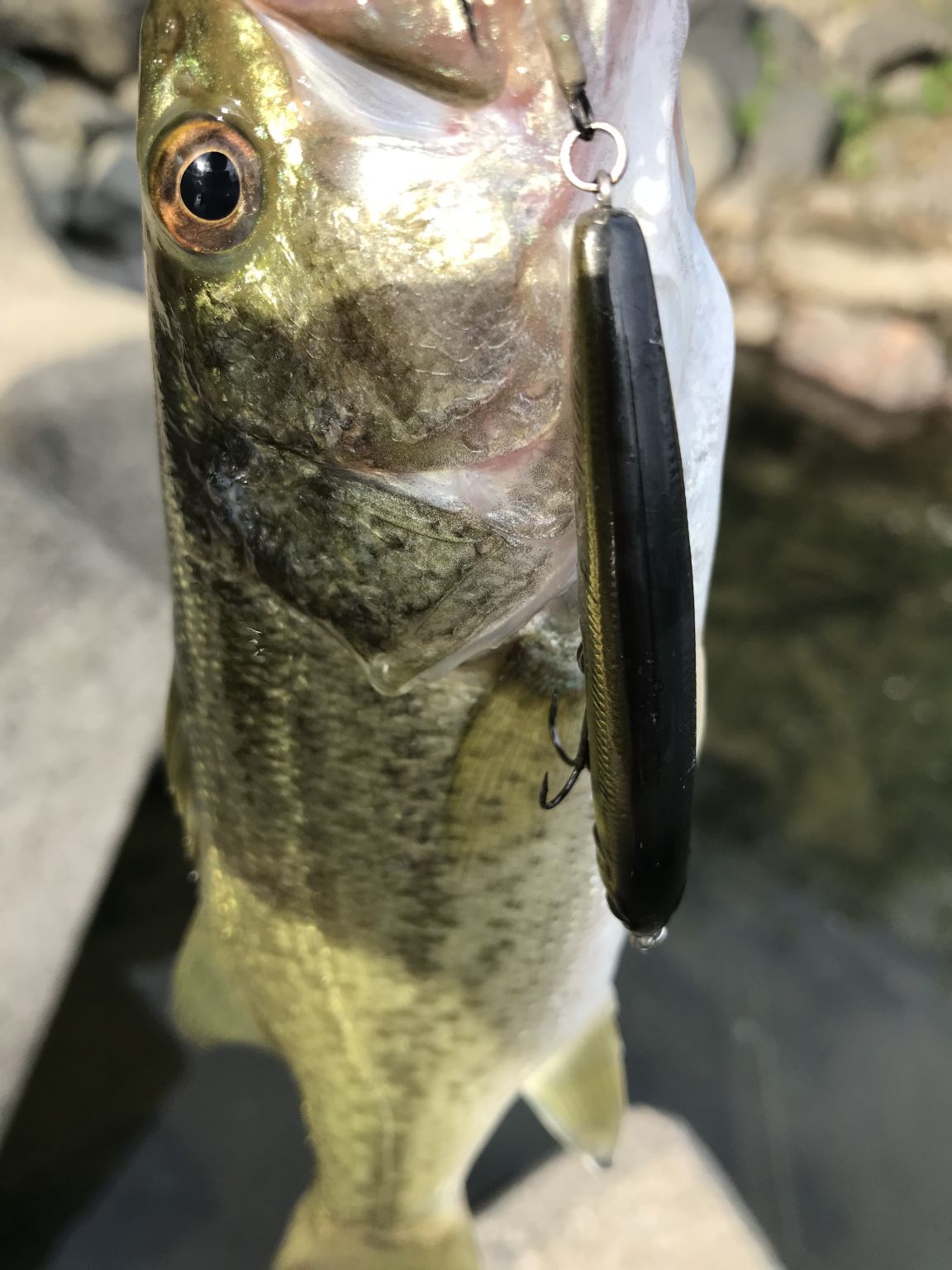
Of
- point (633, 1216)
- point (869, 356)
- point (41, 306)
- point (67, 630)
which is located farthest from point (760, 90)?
point (633, 1216)

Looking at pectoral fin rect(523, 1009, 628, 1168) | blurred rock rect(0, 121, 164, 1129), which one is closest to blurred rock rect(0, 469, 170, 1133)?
blurred rock rect(0, 121, 164, 1129)

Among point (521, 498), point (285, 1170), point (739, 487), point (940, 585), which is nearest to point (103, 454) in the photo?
point (285, 1170)

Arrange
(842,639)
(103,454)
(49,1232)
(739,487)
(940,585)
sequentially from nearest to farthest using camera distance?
(49,1232)
(103,454)
(842,639)
(940,585)
(739,487)

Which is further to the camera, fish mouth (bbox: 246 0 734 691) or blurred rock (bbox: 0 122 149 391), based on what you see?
blurred rock (bbox: 0 122 149 391)

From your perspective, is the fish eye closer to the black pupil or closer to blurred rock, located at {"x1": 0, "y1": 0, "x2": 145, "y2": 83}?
the black pupil

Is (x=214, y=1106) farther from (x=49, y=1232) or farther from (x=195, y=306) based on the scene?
(x=195, y=306)

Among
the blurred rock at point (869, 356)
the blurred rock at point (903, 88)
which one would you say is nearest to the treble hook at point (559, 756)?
the blurred rock at point (869, 356)
